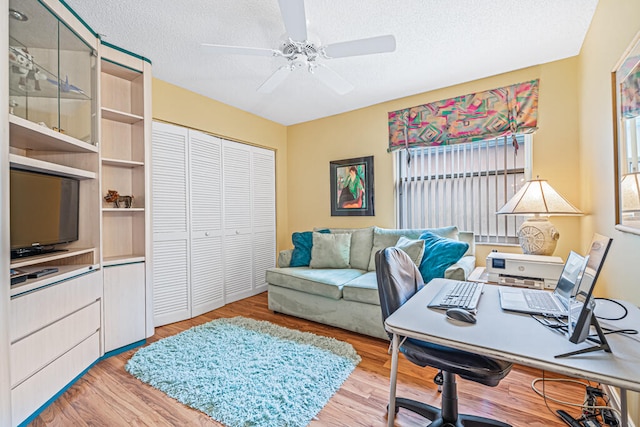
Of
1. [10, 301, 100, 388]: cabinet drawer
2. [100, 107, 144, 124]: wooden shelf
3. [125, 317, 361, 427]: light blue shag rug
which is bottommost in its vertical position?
[125, 317, 361, 427]: light blue shag rug

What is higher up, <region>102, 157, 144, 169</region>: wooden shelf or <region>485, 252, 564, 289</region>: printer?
<region>102, 157, 144, 169</region>: wooden shelf

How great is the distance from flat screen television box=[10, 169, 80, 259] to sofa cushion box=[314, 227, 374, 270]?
260 centimetres

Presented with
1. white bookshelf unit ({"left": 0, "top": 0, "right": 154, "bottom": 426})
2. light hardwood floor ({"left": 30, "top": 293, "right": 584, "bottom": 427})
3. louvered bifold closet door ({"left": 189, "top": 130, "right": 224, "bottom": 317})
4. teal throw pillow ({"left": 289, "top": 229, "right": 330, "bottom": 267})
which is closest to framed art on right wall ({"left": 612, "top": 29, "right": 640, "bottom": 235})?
light hardwood floor ({"left": 30, "top": 293, "right": 584, "bottom": 427})

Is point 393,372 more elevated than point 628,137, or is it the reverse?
point 628,137

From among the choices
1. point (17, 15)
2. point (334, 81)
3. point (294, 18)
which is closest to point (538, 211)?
point (334, 81)

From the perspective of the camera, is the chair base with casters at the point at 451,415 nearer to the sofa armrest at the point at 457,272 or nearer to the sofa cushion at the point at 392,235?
the sofa armrest at the point at 457,272

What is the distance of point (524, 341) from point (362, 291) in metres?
1.68

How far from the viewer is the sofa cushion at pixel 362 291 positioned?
2488mm

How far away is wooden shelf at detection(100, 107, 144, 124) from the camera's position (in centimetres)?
234

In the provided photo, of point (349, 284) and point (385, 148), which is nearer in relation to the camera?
point (349, 284)

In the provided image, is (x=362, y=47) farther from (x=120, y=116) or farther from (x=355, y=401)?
(x=355, y=401)

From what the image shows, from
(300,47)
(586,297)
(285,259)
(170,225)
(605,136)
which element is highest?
(300,47)

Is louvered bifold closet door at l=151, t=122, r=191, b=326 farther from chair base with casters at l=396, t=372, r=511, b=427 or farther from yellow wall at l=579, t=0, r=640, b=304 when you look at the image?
yellow wall at l=579, t=0, r=640, b=304

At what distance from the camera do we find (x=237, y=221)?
3.67 metres
